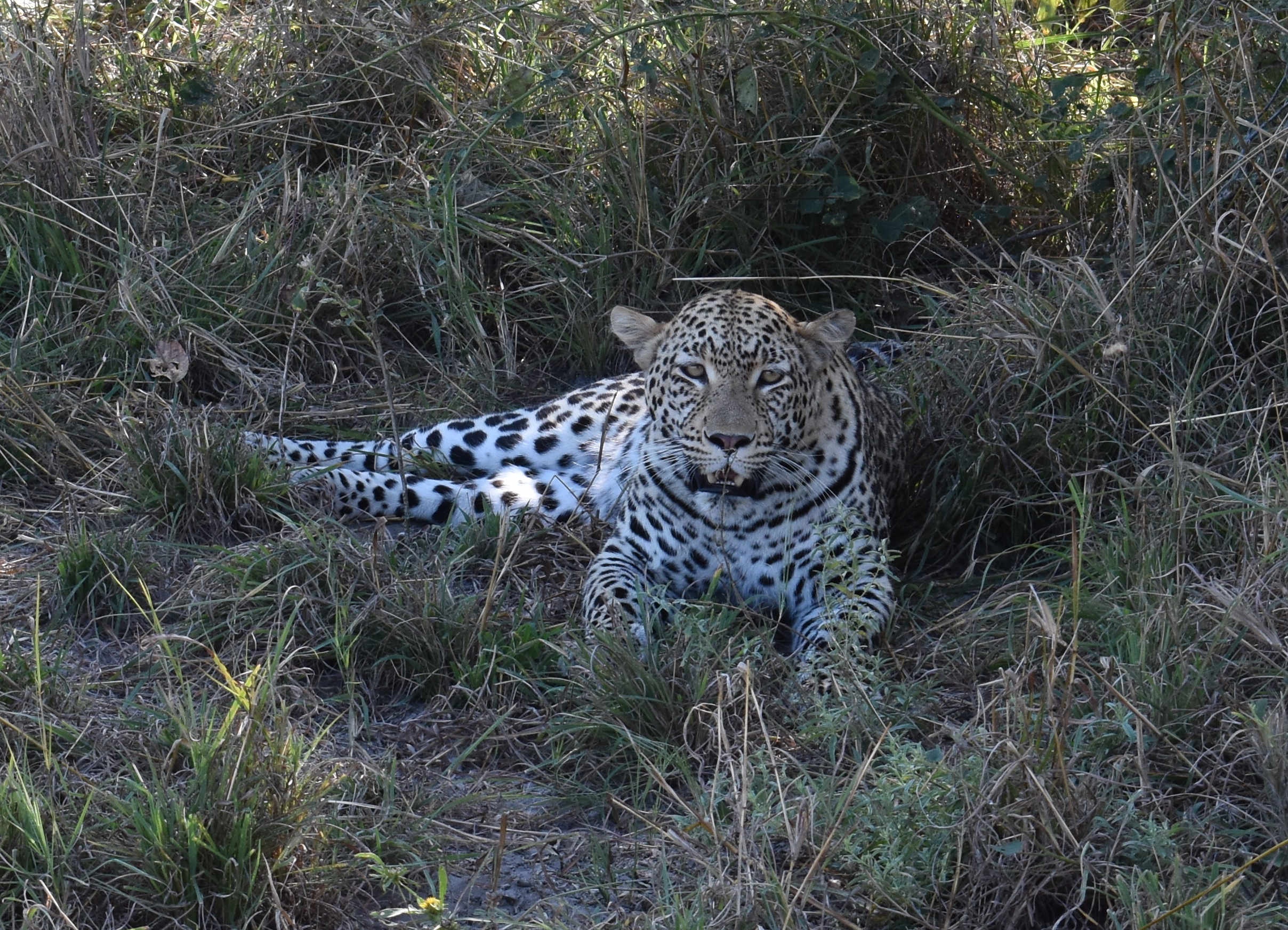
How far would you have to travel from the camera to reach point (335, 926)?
342 centimetres

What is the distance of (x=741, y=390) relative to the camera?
5.13 m

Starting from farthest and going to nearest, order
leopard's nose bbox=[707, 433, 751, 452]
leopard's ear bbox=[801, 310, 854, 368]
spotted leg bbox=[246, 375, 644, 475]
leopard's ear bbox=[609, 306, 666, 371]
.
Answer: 1. spotted leg bbox=[246, 375, 644, 475]
2. leopard's ear bbox=[609, 306, 666, 371]
3. leopard's ear bbox=[801, 310, 854, 368]
4. leopard's nose bbox=[707, 433, 751, 452]

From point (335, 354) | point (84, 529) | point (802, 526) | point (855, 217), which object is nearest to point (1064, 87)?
point (855, 217)

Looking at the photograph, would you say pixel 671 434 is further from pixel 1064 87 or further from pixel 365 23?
pixel 365 23

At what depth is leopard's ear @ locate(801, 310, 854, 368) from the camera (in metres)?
5.27

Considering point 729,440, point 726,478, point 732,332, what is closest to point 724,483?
point 726,478

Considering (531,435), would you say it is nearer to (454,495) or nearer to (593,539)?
(454,495)

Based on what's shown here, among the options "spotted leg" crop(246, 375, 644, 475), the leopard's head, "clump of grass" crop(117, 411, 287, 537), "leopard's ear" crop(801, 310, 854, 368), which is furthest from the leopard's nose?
"clump of grass" crop(117, 411, 287, 537)

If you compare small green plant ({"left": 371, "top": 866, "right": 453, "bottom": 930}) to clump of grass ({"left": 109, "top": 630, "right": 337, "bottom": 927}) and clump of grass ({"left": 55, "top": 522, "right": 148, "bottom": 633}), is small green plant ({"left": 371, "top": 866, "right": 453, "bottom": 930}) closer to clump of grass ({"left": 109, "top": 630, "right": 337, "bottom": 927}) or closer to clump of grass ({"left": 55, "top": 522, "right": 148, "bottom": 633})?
clump of grass ({"left": 109, "top": 630, "right": 337, "bottom": 927})

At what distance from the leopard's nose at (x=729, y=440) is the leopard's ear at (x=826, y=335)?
0.48 metres

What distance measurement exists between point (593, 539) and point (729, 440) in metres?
0.94

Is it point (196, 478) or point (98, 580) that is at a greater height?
point (196, 478)

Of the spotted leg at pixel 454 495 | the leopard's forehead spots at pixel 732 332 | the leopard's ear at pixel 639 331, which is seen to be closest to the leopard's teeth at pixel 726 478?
the leopard's forehead spots at pixel 732 332

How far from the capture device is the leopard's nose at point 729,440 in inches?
197
